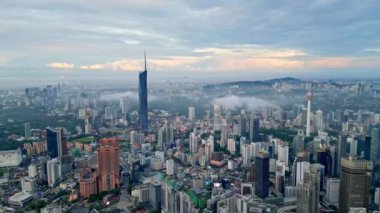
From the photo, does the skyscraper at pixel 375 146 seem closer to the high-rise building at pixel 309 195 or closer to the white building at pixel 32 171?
the high-rise building at pixel 309 195

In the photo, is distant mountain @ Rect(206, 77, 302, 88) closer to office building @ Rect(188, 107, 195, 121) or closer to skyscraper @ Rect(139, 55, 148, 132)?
office building @ Rect(188, 107, 195, 121)

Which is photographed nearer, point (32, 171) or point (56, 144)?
point (32, 171)

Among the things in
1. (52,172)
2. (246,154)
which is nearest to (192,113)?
(246,154)

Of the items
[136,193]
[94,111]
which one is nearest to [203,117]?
[94,111]

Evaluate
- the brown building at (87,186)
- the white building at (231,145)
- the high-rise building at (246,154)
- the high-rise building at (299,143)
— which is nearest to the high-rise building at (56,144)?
the brown building at (87,186)

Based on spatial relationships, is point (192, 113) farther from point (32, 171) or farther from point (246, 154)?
point (32, 171)
